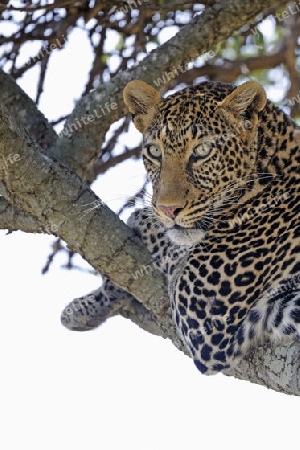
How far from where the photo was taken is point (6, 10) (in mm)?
6977

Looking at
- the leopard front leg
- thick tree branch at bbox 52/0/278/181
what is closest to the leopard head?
the leopard front leg

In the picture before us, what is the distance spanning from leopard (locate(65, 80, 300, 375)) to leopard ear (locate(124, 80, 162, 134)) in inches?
5.6

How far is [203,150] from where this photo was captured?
19.0ft

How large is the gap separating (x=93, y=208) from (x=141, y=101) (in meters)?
1.10

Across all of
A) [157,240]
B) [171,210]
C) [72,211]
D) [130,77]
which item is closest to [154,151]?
[171,210]

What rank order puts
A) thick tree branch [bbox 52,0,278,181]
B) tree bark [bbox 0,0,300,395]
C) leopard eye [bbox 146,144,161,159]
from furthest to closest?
thick tree branch [bbox 52,0,278,181] → leopard eye [bbox 146,144,161,159] → tree bark [bbox 0,0,300,395]

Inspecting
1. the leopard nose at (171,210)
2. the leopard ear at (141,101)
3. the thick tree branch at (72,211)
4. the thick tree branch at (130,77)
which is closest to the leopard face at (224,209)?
the leopard nose at (171,210)

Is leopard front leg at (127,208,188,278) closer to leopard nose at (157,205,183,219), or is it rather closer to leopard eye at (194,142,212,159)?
leopard nose at (157,205,183,219)

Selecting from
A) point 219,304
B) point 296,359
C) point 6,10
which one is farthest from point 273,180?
point 6,10

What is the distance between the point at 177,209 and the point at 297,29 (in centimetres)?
249

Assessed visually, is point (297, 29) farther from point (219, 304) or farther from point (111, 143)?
point (219, 304)

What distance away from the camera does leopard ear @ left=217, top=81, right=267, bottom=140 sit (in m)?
5.67

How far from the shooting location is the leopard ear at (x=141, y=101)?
6.17 m

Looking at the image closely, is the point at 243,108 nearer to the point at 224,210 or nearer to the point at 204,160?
the point at 204,160
